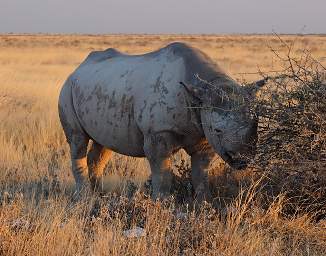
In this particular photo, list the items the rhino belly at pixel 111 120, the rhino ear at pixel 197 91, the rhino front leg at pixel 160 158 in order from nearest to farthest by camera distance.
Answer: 1. the rhino ear at pixel 197 91
2. the rhino front leg at pixel 160 158
3. the rhino belly at pixel 111 120

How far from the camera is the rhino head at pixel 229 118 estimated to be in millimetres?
5078

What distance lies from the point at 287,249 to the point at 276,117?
44.8 inches

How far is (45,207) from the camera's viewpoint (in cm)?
529

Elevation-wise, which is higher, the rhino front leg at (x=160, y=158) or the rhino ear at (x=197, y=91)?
the rhino ear at (x=197, y=91)

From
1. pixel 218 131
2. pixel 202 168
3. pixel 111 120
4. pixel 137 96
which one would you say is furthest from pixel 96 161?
pixel 218 131

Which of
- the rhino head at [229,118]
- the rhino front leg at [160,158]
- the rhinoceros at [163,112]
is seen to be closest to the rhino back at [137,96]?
Result: the rhinoceros at [163,112]

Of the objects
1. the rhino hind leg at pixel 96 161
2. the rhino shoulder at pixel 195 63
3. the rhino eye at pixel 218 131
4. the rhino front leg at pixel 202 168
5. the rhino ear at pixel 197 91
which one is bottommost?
the rhino hind leg at pixel 96 161

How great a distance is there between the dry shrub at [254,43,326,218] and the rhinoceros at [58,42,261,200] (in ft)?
0.51

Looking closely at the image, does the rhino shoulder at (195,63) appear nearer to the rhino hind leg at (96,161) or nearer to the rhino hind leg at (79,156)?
the rhino hind leg at (79,156)

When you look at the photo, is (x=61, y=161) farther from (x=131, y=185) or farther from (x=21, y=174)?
(x=131, y=185)

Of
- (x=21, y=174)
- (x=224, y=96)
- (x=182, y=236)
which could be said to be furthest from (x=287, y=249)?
(x=21, y=174)

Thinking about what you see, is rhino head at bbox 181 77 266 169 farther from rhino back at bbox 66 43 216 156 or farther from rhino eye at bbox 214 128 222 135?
rhino back at bbox 66 43 216 156

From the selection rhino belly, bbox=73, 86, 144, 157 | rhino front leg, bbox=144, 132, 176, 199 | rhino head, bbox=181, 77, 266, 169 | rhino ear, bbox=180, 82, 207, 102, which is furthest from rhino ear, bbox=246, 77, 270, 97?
rhino belly, bbox=73, 86, 144, 157

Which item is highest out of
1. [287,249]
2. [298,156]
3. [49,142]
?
[298,156]
